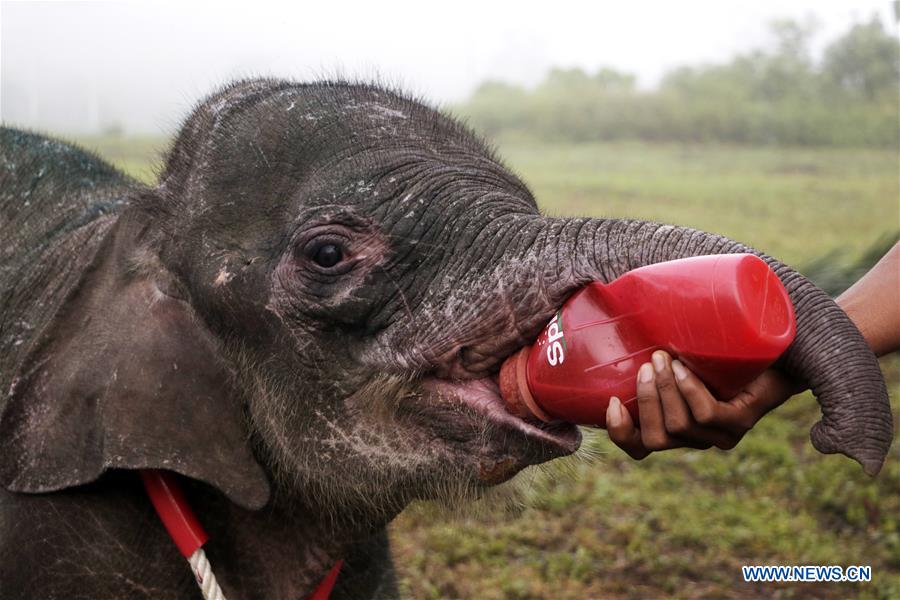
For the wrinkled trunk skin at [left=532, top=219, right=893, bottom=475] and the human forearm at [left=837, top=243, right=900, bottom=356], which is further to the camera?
the human forearm at [left=837, top=243, right=900, bottom=356]

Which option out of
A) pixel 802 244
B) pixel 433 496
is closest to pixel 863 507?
pixel 433 496

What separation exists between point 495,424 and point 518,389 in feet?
0.36

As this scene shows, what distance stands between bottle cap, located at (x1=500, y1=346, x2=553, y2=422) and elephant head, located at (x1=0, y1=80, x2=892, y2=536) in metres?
0.03

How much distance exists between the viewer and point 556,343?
2223 mm

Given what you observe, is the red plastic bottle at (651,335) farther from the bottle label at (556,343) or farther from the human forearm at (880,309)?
the human forearm at (880,309)

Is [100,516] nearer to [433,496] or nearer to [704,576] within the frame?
[433,496]

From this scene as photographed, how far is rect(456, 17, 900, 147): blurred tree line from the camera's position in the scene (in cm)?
1300

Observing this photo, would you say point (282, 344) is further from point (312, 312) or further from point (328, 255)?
point (328, 255)

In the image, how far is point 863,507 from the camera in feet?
17.5

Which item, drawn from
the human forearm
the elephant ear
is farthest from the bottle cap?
the human forearm

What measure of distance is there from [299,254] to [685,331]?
3.45 ft

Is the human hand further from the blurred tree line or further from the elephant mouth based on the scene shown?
the blurred tree line

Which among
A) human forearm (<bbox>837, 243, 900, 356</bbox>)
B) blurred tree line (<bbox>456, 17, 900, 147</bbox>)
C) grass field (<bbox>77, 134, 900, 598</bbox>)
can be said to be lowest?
blurred tree line (<bbox>456, 17, 900, 147</bbox>)

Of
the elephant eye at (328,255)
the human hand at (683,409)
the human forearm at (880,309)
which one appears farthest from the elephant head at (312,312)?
the human forearm at (880,309)
